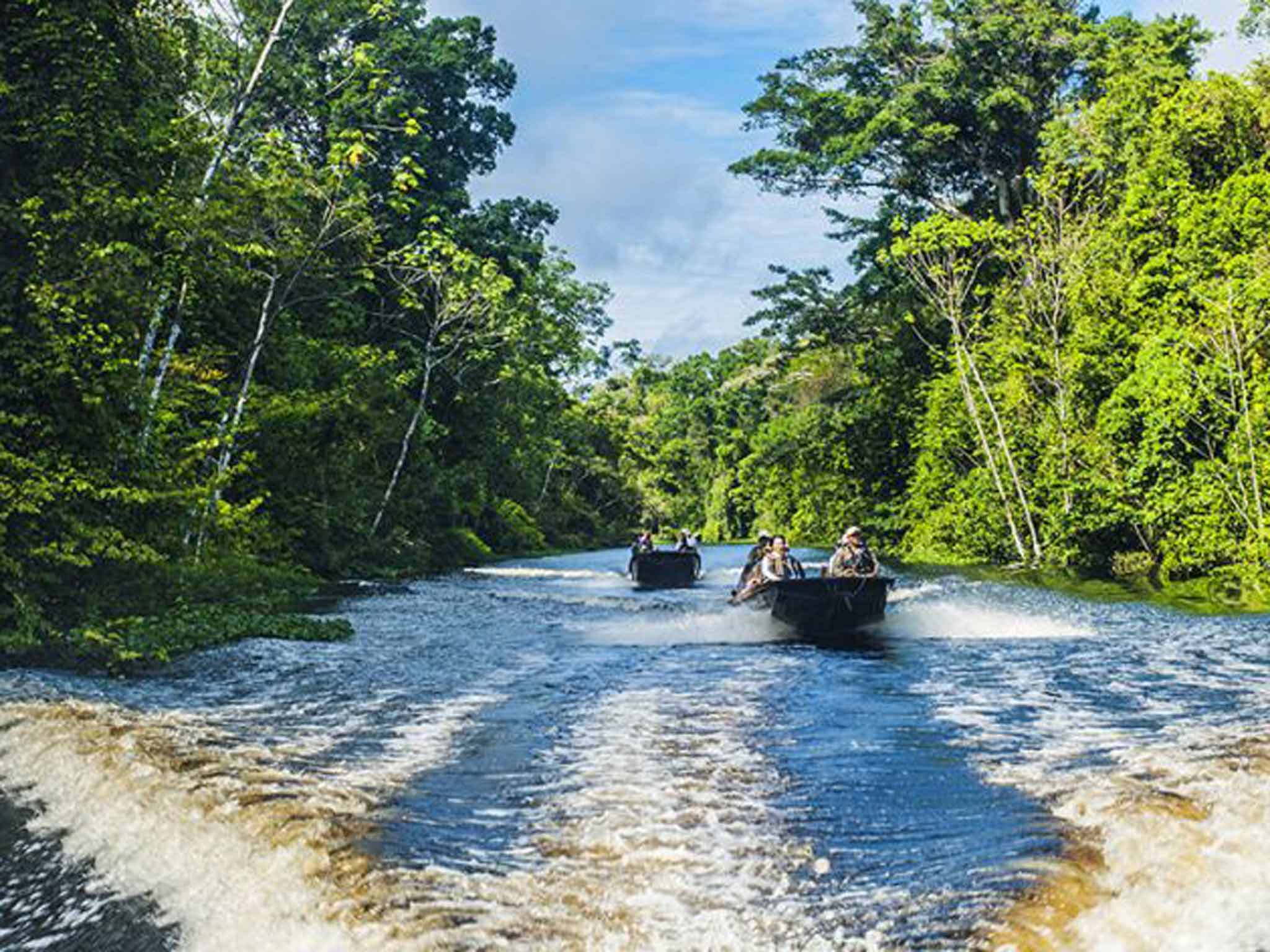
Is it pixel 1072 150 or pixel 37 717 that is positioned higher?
pixel 1072 150

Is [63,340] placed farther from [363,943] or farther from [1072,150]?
[1072,150]

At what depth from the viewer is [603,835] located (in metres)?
5.64

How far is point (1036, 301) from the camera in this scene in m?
27.0

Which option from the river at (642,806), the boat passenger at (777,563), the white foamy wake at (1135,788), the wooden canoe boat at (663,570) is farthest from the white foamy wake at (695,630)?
the wooden canoe boat at (663,570)

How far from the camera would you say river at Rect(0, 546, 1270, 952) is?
4441 mm

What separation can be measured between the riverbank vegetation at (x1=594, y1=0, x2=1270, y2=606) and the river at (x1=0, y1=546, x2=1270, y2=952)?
36.4 ft

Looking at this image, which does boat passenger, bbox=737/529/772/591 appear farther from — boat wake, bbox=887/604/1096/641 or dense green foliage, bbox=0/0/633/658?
dense green foliage, bbox=0/0/633/658

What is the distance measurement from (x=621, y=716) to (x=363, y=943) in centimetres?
495

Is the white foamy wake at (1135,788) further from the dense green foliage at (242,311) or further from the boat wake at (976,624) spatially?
the dense green foliage at (242,311)

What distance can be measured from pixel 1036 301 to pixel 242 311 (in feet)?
64.8

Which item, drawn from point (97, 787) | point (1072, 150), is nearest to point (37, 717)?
point (97, 787)

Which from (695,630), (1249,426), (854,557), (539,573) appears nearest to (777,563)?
(854,557)

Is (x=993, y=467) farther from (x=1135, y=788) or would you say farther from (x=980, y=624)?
(x=1135, y=788)

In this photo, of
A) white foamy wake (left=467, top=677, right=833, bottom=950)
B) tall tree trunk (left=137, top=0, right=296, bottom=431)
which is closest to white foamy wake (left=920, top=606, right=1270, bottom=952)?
white foamy wake (left=467, top=677, right=833, bottom=950)
